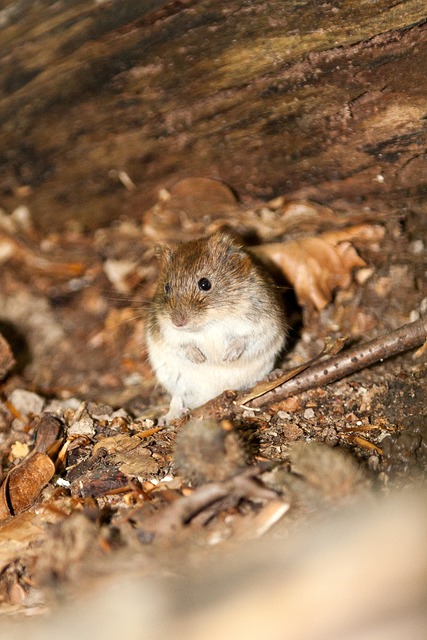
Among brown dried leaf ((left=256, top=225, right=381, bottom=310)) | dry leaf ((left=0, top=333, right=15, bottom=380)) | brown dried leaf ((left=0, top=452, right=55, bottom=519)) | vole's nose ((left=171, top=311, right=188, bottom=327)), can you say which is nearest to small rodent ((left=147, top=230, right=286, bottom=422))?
vole's nose ((left=171, top=311, right=188, bottom=327))

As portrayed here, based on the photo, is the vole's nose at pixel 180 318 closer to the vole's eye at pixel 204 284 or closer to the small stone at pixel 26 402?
the vole's eye at pixel 204 284

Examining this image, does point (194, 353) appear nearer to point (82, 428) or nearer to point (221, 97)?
point (82, 428)

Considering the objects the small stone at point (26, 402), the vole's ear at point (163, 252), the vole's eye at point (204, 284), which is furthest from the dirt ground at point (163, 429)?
the vole's ear at point (163, 252)

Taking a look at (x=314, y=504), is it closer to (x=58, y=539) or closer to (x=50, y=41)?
(x=58, y=539)

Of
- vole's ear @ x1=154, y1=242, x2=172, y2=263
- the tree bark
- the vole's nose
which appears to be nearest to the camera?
the tree bark

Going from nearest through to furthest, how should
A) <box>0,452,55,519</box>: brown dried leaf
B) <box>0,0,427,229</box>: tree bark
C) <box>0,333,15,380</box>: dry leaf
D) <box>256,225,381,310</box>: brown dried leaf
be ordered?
1. <box>0,452,55,519</box>: brown dried leaf
2. <box>0,0,427,229</box>: tree bark
3. <box>0,333,15,380</box>: dry leaf
4. <box>256,225,381,310</box>: brown dried leaf

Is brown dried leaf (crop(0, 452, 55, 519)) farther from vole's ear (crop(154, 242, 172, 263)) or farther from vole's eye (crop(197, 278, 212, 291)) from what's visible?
vole's ear (crop(154, 242, 172, 263))
